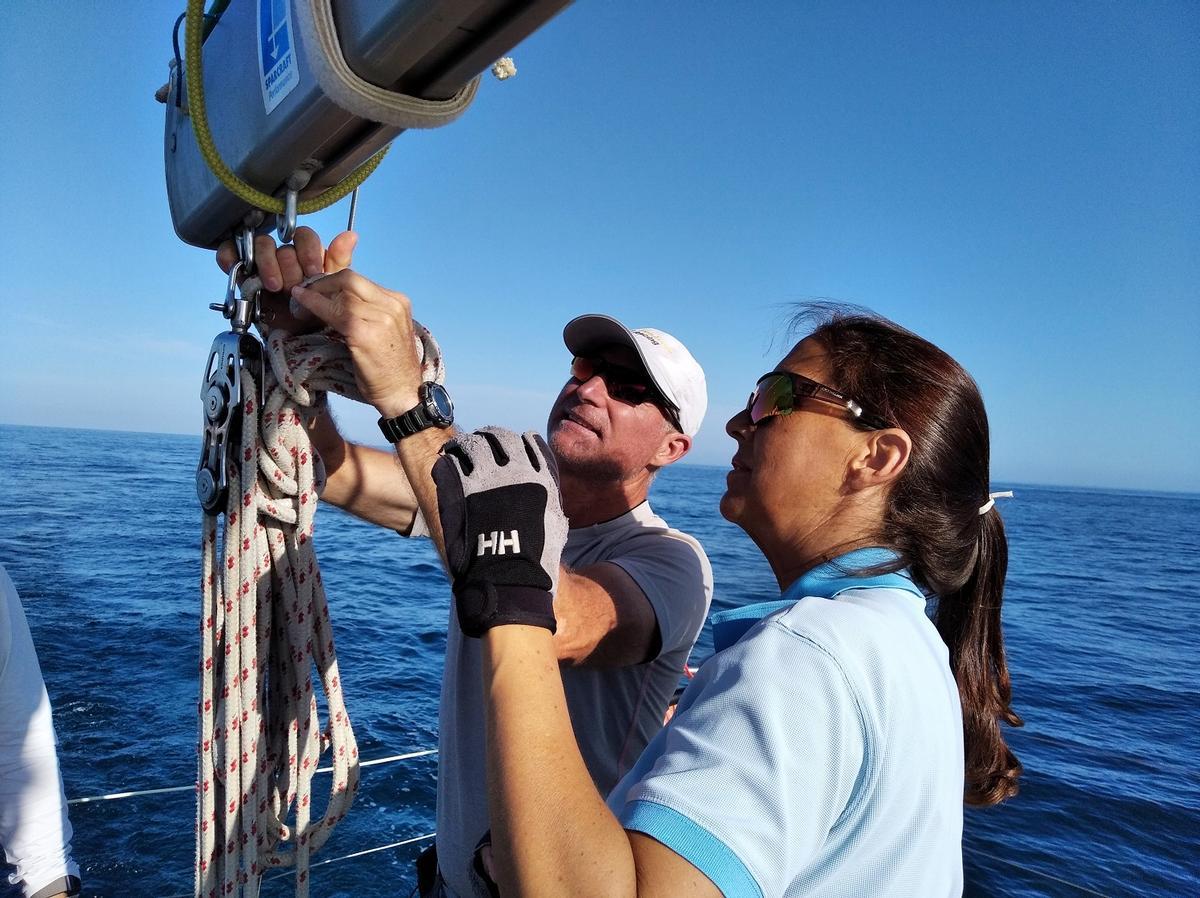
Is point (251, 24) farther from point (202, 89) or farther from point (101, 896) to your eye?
point (101, 896)

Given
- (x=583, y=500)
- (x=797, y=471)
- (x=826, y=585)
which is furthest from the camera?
(x=583, y=500)

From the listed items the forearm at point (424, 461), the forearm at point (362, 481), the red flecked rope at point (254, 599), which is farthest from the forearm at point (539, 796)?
the forearm at point (362, 481)

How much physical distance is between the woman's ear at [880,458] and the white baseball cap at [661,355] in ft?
2.84

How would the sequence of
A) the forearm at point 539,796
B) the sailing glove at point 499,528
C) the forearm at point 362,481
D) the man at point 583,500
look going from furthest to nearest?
the forearm at point 362,481, the man at point 583,500, the sailing glove at point 499,528, the forearm at point 539,796

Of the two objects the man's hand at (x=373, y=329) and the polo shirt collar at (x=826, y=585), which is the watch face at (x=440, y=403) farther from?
the polo shirt collar at (x=826, y=585)

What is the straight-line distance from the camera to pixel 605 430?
7.29ft

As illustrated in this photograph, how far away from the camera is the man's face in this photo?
220 cm

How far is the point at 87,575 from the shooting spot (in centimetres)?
823

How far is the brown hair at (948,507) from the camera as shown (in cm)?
139

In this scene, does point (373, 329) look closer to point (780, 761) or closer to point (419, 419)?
point (419, 419)

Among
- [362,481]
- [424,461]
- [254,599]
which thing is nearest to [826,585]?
[424,461]

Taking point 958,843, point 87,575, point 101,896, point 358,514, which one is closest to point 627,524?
point 358,514

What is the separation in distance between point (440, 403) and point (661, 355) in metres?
1.11

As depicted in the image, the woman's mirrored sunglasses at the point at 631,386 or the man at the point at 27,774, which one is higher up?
the woman's mirrored sunglasses at the point at 631,386
